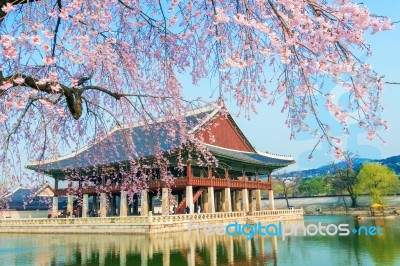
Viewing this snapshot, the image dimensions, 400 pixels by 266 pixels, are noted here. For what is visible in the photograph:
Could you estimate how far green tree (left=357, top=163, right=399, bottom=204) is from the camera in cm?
5056

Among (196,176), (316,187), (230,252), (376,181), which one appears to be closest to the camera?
(230,252)

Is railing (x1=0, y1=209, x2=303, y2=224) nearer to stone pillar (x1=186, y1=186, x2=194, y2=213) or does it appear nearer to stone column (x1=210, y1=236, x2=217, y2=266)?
stone pillar (x1=186, y1=186, x2=194, y2=213)

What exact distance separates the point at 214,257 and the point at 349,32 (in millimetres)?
11935

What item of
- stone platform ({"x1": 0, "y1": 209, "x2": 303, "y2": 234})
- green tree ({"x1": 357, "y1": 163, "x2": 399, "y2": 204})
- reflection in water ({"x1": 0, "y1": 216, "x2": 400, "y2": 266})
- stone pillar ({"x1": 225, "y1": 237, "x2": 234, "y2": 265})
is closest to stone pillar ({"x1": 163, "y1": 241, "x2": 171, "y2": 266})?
reflection in water ({"x1": 0, "y1": 216, "x2": 400, "y2": 266})

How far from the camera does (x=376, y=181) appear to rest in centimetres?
5119

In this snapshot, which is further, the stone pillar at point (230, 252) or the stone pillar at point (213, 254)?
the stone pillar at point (230, 252)

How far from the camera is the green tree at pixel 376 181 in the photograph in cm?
Answer: 5056

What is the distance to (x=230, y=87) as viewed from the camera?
228 inches

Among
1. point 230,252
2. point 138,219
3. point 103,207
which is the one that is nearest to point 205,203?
point 103,207

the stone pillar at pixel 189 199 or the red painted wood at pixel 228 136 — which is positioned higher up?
the red painted wood at pixel 228 136

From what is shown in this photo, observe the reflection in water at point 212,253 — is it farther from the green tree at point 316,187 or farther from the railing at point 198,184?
the green tree at point 316,187

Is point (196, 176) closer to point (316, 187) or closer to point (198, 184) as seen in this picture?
point (198, 184)

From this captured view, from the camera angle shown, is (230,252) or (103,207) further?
(103,207)

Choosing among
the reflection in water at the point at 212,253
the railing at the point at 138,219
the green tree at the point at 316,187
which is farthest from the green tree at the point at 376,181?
the reflection in water at the point at 212,253
